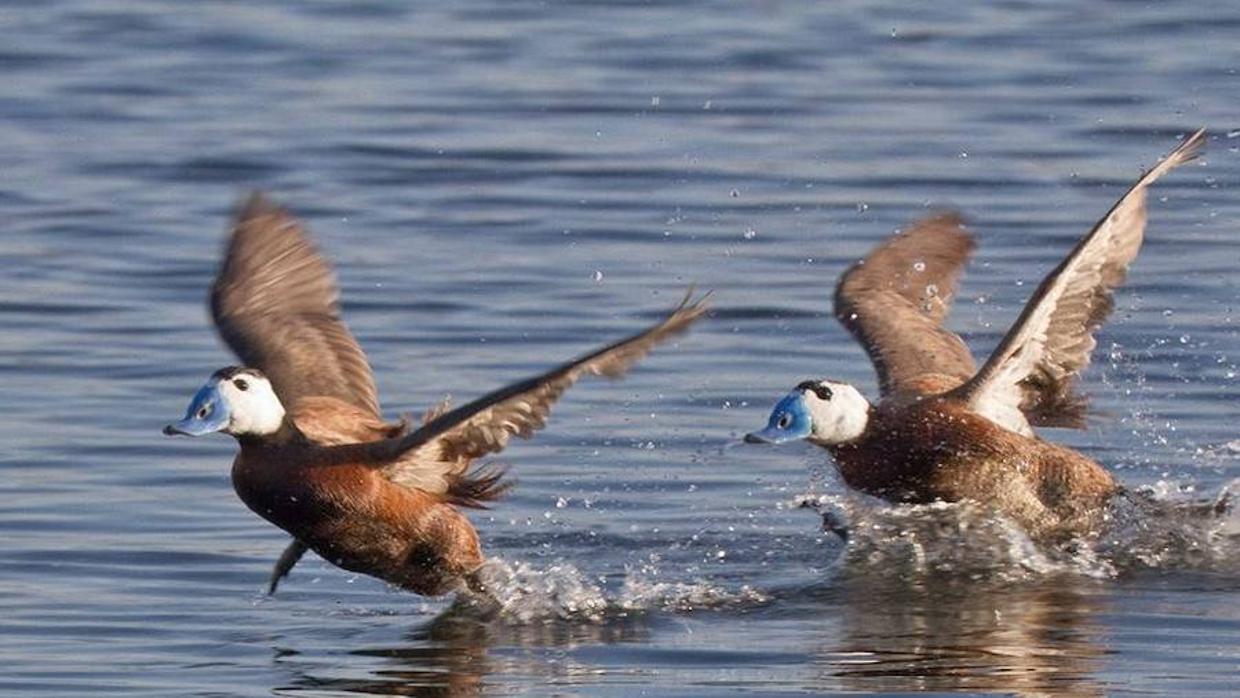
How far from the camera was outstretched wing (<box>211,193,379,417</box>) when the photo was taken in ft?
30.5

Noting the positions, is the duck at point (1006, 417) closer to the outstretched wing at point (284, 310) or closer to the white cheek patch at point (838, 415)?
the white cheek patch at point (838, 415)

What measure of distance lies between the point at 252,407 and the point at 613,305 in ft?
14.5

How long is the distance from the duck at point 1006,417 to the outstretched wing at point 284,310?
1.30 metres

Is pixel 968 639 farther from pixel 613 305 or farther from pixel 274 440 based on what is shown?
pixel 613 305

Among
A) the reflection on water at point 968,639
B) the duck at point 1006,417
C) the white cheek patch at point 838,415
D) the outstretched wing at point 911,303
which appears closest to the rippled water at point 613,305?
the reflection on water at point 968,639

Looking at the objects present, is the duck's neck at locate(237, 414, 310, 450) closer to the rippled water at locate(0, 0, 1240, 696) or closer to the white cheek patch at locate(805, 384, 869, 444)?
the rippled water at locate(0, 0, 1240, 696)

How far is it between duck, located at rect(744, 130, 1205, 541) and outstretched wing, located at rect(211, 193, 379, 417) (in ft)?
4.25

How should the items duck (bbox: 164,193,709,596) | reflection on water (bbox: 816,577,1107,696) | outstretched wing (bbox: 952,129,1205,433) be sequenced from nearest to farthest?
reflection on water (bbox: 816,577,1107,696) < duck (bbox: 164,193,709,596) < outstretched wing (bbox: 952,129,1205,433)

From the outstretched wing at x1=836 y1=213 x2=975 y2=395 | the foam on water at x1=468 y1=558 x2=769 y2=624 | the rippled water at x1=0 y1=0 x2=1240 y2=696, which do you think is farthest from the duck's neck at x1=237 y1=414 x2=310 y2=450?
the outstretched wing at x1=836 y1=213 x2=975 y2=395

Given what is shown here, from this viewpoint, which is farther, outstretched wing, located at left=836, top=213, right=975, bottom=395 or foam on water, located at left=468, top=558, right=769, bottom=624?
outstretched wing, located at left=836, top=213, right=975, bottom=395

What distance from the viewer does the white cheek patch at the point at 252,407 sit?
8.16 metres

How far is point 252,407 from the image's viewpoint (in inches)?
322

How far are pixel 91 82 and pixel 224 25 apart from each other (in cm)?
194

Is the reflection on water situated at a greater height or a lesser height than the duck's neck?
lesser
